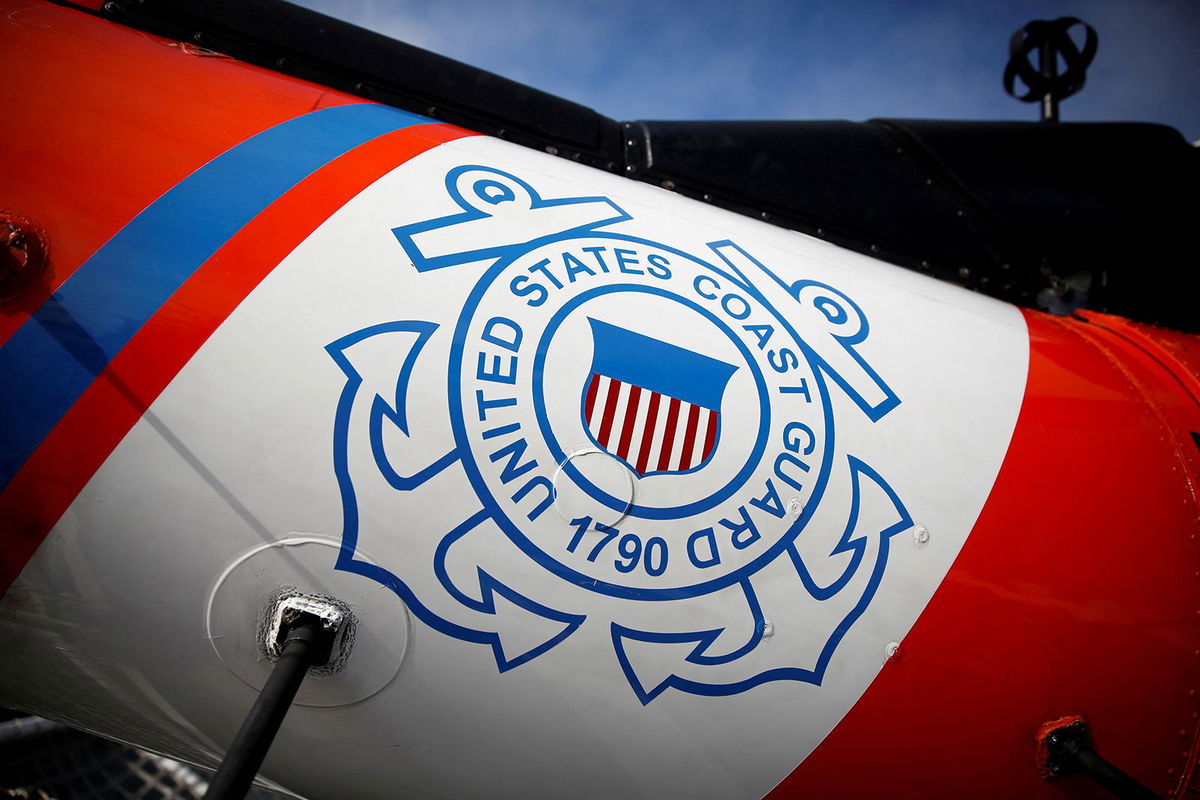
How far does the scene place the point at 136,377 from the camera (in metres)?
1.01

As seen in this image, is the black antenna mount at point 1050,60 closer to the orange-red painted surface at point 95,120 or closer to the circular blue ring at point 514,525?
the circular blue ring at point 514,525

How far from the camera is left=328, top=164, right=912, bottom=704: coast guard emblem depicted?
107 centimetres

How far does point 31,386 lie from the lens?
981mm

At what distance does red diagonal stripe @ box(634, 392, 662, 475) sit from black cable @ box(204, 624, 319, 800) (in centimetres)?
57

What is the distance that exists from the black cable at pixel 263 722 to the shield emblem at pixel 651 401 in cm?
55

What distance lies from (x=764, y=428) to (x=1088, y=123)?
1.94 m

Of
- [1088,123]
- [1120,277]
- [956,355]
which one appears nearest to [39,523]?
[956,355]

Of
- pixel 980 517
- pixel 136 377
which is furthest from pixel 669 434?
pixel 136 377

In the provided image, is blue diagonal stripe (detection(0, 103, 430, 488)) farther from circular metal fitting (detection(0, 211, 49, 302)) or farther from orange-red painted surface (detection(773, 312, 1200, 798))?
orange-red painted surface (detection(773, 312, 1200, 798))

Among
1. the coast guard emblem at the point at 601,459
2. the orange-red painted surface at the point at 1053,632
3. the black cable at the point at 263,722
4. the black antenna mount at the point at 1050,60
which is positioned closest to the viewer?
the black cable at the point at 263,722

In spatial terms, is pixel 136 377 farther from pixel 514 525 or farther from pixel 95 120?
pixel 514 525

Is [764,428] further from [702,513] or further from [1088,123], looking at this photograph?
[1088,123]

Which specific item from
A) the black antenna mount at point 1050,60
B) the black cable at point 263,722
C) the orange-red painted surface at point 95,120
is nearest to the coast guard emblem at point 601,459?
the black cable at point 263,722

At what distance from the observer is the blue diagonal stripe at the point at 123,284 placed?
38.6 inches
